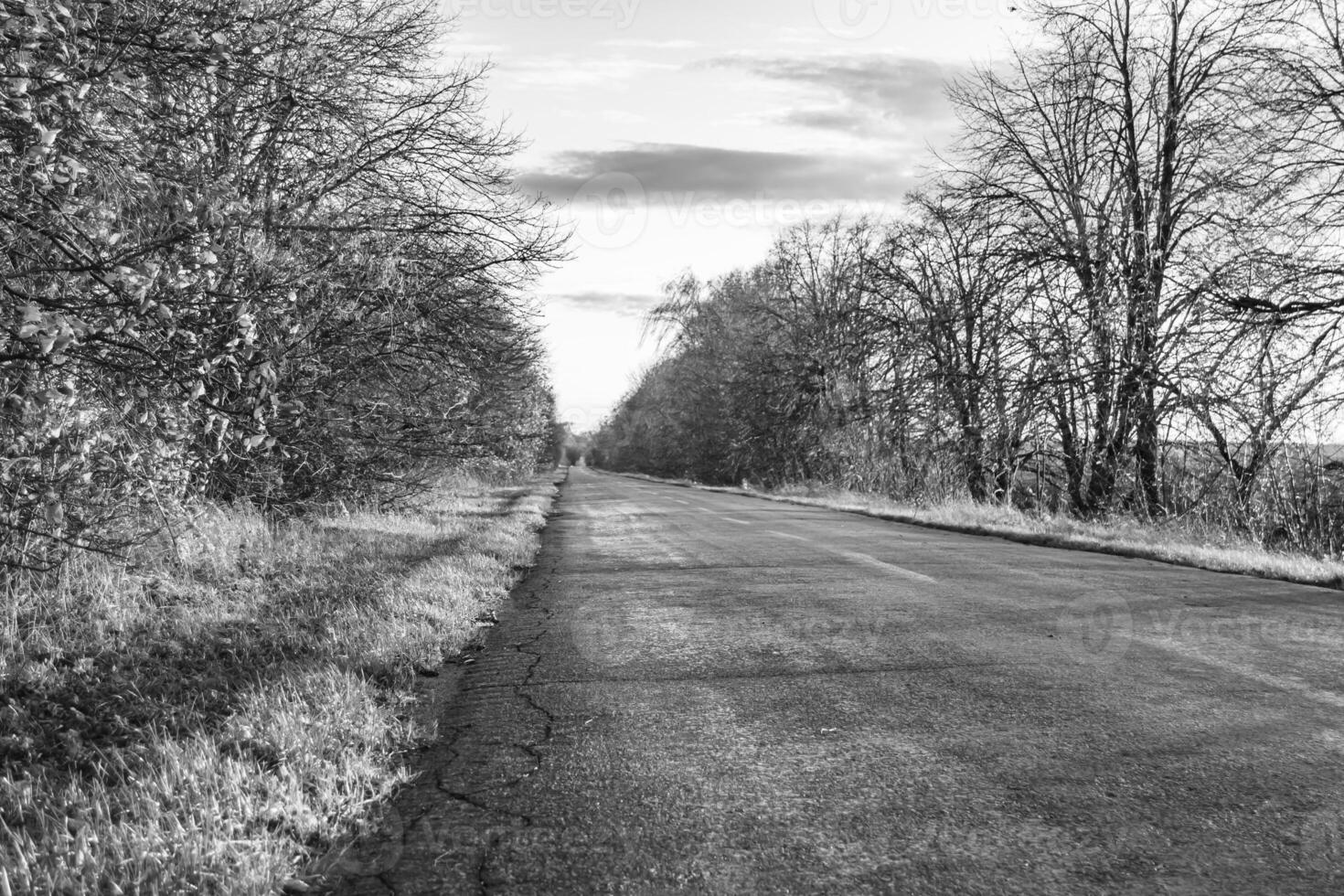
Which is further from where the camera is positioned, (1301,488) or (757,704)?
(1301,488)

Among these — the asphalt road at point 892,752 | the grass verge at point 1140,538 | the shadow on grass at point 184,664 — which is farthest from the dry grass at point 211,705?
the grass verge at point 1140,538

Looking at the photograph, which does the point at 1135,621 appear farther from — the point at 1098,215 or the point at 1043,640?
the point at 1098,215

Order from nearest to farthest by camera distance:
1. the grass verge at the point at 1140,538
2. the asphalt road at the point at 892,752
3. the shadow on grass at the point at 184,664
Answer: the asphalt road at the point at 892,752
the shadow on grass at the point at 184,664
the grass verge at the point at 1140,538

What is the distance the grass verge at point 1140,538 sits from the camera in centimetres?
848

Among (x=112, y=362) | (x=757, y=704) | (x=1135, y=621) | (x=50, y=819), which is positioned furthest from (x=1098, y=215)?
(x=50, y=819)

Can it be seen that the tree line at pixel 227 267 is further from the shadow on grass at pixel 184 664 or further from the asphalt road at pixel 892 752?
the asphalt road at pixel 892 752

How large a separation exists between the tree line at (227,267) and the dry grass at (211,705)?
69 centimetres

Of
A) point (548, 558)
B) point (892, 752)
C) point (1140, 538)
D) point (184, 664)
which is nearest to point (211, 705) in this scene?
point (184, 664)

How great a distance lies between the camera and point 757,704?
429 cm

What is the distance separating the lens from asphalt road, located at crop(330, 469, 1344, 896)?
8.59 feet

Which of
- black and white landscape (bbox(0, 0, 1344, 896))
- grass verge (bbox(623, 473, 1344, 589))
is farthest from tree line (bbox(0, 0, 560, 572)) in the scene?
grass verge (bbox(623, 473, 1344, 589))

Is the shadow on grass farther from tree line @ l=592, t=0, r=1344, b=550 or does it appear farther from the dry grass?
tree line @ l=592, t=0, r=1344, b=550

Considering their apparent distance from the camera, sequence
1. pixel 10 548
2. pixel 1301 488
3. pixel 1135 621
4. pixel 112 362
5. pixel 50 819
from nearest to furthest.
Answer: pixel 50 819, pixel 112 362, pixel 1135 621, pixel 10 548, pixel 1301 488

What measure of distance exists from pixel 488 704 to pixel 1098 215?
46.9 ft
